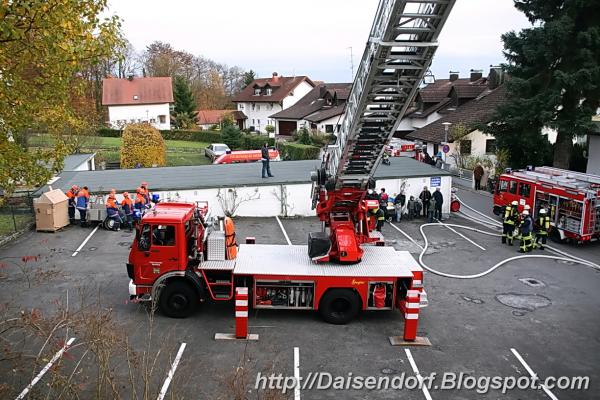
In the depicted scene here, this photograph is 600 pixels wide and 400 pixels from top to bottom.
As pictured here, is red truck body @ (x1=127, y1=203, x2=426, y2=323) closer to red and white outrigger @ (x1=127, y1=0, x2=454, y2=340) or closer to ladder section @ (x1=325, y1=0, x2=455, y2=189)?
red and white outrigger @ (x1=127, y1=0, x2=454, y2=340)

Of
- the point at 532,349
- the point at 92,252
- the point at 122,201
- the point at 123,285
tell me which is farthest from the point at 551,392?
the point at 122,201

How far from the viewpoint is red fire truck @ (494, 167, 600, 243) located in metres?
18.0

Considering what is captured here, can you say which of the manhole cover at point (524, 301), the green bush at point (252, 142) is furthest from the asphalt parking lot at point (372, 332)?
the green bush at point (252, 142)

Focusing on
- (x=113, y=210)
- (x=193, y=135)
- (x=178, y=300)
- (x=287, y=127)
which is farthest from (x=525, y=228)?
(x=193, y=135)

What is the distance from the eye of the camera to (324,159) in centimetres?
1433

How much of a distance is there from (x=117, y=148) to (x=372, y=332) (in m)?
37.7

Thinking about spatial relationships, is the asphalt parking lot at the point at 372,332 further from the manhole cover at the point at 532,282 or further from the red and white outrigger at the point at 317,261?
the red and white outrigger at the point at 317,261

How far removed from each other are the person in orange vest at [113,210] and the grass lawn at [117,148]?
1519 cm

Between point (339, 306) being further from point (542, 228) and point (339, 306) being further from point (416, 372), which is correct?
point (542, 228)

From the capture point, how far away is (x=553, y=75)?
24578 mm

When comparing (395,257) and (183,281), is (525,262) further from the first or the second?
(183,281)

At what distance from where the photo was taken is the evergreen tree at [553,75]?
23.6 m

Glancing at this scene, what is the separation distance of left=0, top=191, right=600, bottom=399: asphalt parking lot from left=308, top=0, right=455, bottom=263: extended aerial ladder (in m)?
2.00

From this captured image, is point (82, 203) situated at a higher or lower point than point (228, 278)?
higher
